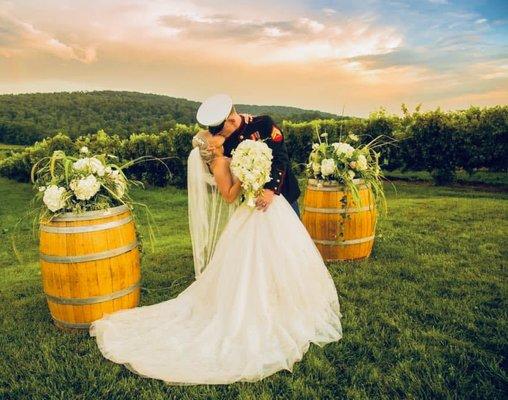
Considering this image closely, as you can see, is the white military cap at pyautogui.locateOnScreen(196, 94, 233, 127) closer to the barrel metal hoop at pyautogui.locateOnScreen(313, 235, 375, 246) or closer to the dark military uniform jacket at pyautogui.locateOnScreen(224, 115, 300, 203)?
the dark military uniform jacket at pyautogui.locateOnScreen(224, 115, 300, 203)

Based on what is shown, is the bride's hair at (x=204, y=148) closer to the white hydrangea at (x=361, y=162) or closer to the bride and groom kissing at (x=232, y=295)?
the bride and groom kissing at (x=232, y=295)

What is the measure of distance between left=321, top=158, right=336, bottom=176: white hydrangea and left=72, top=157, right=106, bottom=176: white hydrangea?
3.09 metres

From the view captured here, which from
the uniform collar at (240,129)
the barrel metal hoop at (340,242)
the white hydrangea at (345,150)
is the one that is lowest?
the barrel metal hoop at (340,242)

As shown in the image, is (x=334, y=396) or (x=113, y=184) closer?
(x=334, y=396)

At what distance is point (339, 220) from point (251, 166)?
234 cm

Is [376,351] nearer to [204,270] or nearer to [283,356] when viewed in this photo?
[283,356]

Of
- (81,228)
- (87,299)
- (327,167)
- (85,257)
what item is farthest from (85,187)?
(327,167)

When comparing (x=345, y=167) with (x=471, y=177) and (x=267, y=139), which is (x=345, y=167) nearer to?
(x=267, y=139)

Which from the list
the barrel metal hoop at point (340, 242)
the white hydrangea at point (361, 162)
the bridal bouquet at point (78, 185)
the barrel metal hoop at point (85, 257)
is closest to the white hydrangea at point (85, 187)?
the bridal bouquet at point (78, 185)

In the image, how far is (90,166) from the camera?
4699mm

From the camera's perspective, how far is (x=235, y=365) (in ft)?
12.8

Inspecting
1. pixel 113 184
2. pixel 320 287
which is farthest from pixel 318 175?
pixel 113 184

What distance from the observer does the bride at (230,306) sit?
3.98 m

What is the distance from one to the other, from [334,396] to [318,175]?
381 centimetres
